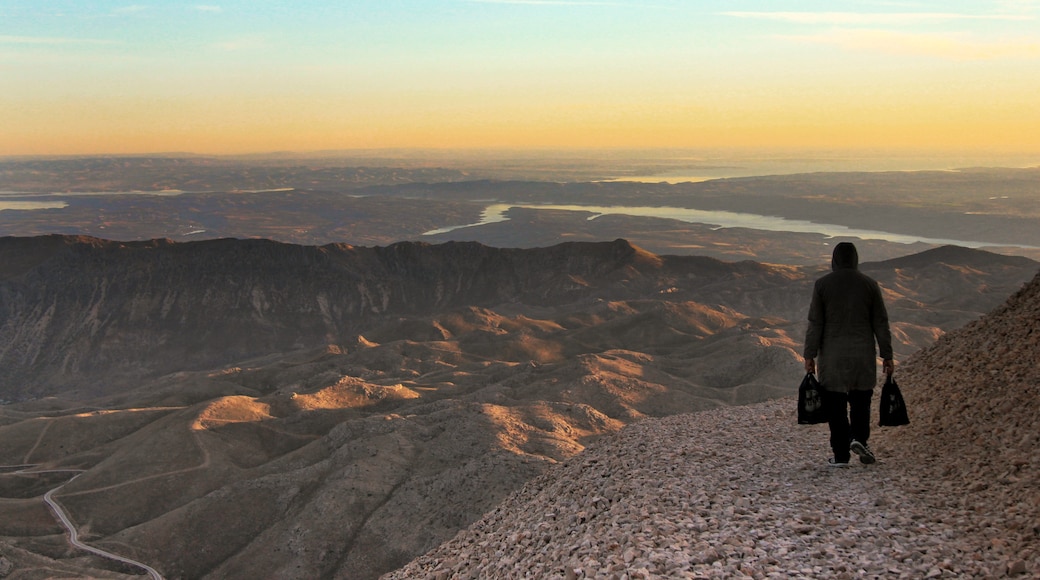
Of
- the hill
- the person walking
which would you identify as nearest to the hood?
the person walking

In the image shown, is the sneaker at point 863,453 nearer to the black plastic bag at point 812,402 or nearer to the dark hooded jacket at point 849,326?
the black plastic bag at point 812,402

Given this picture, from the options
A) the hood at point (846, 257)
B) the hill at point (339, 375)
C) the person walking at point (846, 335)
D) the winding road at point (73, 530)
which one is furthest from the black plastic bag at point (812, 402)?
the winding road at point (73, 530)

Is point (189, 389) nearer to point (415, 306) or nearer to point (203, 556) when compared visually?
point (203, 556)

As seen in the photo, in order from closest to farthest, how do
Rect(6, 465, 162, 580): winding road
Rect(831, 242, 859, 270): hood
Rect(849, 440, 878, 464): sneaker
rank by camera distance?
Rect(831, 242, 859, 270): hood
Rect(849, 440, 878, 464): sneaker
Rect(6, 465, 162, 580): winding road

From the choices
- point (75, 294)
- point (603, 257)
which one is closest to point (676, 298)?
point (603, 257)

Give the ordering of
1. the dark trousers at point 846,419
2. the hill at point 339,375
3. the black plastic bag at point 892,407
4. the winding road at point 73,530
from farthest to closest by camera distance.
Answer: the hill at point 339,375, the winding road at point 73,530, the dark trousers at point 846,419, the black plastic bag at point 892,407

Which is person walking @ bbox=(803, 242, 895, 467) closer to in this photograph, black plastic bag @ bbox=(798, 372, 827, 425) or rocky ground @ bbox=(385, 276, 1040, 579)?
black plastic bag @ bbox=(798, 372, 827, 425)

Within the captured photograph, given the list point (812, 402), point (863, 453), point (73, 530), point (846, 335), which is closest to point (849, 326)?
point (846, 335)
